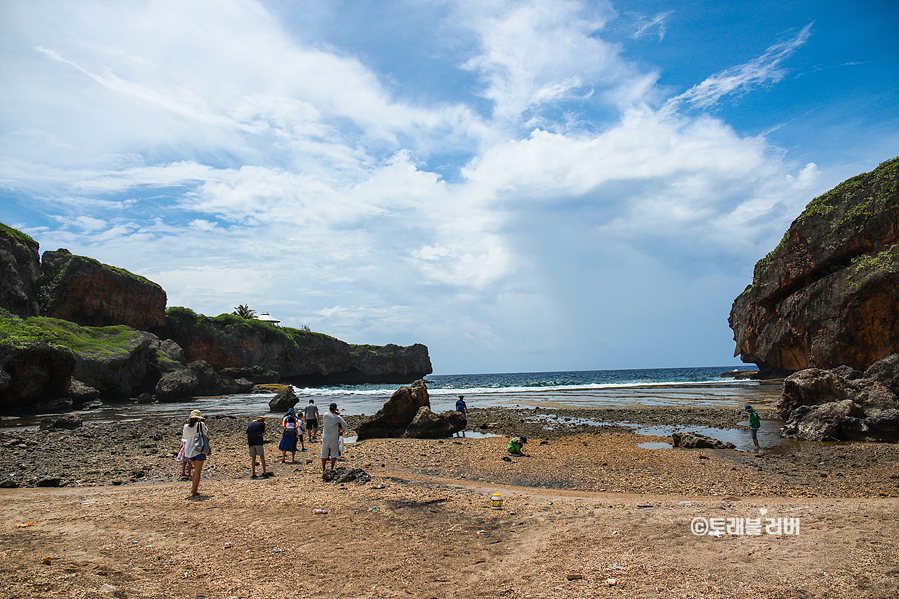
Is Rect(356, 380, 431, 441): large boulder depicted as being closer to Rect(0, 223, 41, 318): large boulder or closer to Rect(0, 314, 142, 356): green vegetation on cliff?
Rect(0, 314, 142, 356): green vegetation on cliff

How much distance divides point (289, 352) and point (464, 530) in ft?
257

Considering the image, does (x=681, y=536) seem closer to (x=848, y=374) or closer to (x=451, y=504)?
(x=451, y=504)

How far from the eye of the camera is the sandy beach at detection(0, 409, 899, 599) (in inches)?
203

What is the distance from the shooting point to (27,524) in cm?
711

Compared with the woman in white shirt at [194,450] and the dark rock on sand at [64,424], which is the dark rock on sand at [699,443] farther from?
the dark rock on sand at [64,424]

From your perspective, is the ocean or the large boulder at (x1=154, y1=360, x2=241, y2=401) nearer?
the ocean

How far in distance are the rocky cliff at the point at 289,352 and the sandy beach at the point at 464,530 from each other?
5906cm

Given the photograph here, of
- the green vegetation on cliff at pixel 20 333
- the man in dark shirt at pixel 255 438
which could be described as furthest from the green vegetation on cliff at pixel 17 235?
the man in dark shirt at pixel 255 438

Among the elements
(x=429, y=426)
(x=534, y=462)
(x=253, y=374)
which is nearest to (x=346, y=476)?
(x=534, y=462)

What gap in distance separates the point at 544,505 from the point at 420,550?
314 cm

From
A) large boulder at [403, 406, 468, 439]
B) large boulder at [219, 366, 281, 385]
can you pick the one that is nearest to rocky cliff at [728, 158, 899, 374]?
large boulder at [403, 406, 468, 439]

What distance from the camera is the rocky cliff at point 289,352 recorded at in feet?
219

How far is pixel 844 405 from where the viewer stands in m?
16.4

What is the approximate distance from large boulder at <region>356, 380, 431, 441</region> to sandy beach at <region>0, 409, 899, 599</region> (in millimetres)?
6421
